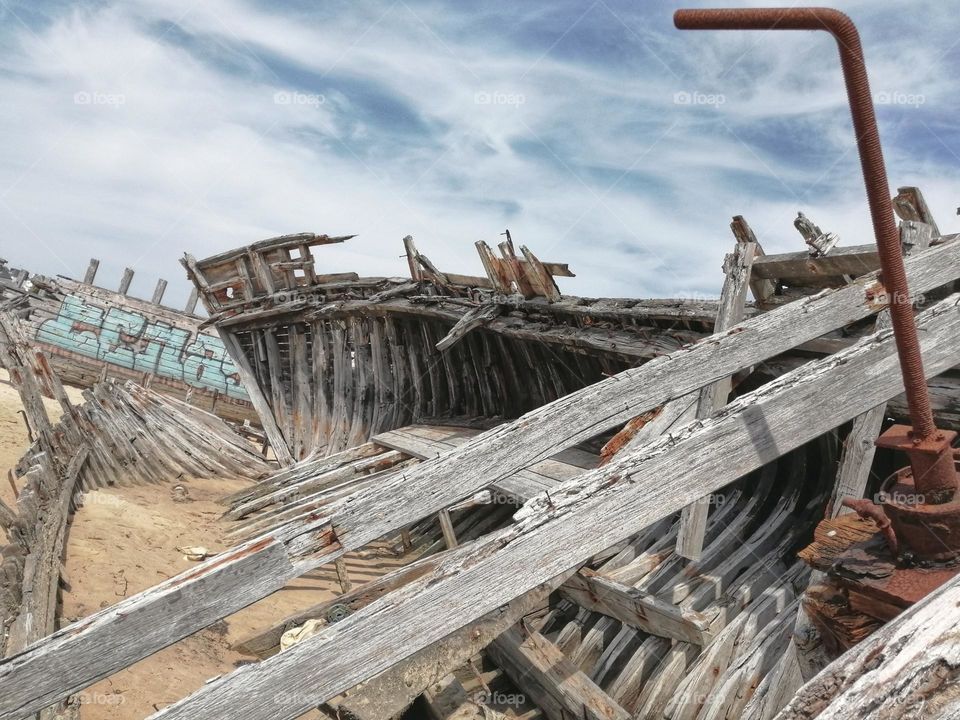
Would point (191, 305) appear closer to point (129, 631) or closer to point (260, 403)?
point (260, 403)

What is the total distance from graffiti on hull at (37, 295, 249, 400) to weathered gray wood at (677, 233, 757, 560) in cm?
2253

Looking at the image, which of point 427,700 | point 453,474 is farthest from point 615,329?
point 453,474

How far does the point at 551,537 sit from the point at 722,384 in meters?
2.78

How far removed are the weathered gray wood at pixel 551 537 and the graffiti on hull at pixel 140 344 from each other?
959 inches

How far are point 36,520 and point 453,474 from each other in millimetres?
5362

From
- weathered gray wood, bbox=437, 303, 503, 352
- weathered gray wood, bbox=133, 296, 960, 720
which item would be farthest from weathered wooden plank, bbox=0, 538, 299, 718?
weathered gray wood, bbox=437, 303, 503, 352

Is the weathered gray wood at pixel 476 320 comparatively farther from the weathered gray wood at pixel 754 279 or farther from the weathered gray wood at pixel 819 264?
the weathered gray wood at pixel 819 264

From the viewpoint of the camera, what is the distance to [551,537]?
1988mm

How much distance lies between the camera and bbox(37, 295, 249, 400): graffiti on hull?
952 inches

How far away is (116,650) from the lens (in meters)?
1.86

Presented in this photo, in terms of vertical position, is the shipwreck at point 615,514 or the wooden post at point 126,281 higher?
the wooden post at point 126,281

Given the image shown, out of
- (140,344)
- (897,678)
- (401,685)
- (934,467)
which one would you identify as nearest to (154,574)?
(401,685)

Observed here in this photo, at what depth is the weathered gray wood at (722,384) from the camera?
446cm

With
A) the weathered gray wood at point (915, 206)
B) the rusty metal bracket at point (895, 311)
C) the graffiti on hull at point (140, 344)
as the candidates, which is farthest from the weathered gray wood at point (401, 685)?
the graffiti on hull at point (140, 344)
